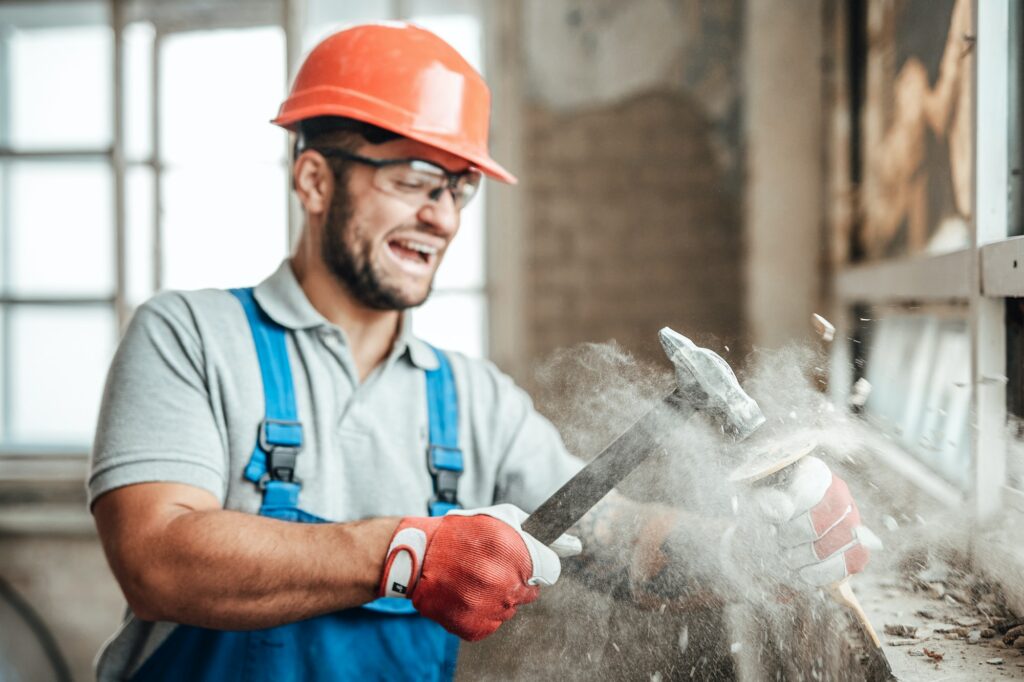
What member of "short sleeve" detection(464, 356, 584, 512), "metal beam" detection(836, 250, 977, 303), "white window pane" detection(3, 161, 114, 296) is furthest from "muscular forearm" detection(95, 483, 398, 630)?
"white window pane" detection(3, 161, 114, 296)

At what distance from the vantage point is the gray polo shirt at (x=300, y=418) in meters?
1.40

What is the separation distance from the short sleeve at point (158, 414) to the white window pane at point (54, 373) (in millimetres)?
2458

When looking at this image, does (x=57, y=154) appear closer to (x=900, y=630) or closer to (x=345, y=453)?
(x=345, y=453)

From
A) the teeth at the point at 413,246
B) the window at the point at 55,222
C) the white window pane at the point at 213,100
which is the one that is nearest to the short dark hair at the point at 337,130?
the teeth at the point at 413,246

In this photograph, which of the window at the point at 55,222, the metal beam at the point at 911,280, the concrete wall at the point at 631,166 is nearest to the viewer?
the metal beam at the point at 911,280

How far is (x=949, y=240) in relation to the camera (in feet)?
6.56

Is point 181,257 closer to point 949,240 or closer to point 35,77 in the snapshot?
point 35,77

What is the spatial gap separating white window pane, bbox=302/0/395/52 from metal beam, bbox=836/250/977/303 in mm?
2271

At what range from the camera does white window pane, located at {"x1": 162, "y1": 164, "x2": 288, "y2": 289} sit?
3.62 metres

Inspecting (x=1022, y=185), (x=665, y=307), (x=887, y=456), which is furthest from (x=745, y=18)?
(x=887, y=456)

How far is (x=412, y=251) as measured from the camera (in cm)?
171

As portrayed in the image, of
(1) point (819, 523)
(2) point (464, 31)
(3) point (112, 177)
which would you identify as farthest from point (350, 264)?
(3) point (112, 177)

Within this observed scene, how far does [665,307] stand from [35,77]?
2998 millimetres

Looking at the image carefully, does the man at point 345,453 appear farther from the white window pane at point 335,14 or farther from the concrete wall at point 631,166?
the white window pane at point 335,14
